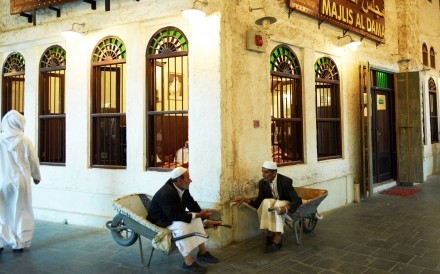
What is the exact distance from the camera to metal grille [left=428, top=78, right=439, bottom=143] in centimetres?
1330

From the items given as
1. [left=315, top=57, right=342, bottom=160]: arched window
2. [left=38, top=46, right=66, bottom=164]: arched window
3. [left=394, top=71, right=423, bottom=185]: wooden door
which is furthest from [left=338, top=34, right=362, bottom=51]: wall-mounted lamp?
[left=38, top=46, right=66, bottom=164]: arched window

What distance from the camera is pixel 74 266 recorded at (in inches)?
186

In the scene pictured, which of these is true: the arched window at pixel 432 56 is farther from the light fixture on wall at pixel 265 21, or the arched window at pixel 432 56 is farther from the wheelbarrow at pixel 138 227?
the wheelbarrow at pixel 138 227

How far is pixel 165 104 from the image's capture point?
20.9ft

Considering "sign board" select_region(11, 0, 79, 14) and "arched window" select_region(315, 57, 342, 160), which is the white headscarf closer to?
"sign board" select_region(11, 0, 79, 14)

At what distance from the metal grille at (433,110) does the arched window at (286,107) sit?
27.2ft

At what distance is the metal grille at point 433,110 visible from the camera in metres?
13.3

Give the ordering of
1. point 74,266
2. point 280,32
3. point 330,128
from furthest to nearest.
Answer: point 330,128 < point 280,32 < point 74,266

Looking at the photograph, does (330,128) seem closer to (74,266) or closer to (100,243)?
(100,243)

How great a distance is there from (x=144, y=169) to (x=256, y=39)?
283 cm

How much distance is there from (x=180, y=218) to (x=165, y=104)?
2.53 meters

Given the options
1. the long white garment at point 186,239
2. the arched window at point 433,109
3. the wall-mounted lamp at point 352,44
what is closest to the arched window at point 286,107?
the wall-mounted lamp at point 352,44

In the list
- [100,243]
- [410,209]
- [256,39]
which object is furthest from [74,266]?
[410,209]

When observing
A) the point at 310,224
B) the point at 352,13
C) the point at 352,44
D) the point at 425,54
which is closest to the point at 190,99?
the point at 310,224
